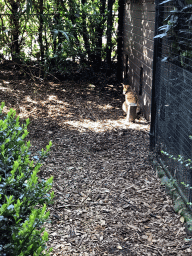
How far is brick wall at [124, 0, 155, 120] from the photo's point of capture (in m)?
6.88

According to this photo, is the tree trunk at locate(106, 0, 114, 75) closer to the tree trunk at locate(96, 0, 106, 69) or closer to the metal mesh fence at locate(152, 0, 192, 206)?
the tree trunk at locate(96, 0, 106, 69)

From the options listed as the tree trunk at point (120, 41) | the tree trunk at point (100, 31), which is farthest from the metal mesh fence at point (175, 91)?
the tree trunk at point (120, 41)

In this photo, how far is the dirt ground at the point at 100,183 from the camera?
3.20 metres

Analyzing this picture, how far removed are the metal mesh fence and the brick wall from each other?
7.29 ft

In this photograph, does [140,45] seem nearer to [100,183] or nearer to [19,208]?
[100,183]

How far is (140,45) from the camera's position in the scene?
8.02 m

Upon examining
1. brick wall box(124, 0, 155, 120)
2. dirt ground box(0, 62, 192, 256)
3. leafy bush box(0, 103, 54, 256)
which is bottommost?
dirt ground box(0, 62, 192, 256)

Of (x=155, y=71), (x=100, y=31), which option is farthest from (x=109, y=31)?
(x=155, y=71)

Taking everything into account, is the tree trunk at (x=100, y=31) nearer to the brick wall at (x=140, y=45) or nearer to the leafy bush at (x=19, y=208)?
the brick wall at (x=140, y=45)

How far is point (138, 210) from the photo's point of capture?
12.4 ft

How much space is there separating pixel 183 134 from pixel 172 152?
539mm

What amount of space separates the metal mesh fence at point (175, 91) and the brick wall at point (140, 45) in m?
2.22

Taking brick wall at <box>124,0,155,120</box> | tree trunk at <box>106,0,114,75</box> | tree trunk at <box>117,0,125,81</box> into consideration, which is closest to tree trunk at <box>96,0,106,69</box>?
tree trunk at <box>106,0,114,75</box>

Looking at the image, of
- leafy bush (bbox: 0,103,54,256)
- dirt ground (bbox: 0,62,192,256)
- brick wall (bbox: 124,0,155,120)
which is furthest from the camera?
brick wall (bbox: 124,0,155,120)
